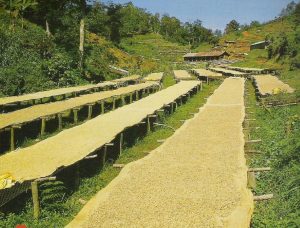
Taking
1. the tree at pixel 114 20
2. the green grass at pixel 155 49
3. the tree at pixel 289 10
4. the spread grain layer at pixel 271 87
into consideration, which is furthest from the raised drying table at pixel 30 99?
the tree at pixel 289 10

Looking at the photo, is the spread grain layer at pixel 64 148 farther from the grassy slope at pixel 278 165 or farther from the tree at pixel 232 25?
the tree at pixel 232 25

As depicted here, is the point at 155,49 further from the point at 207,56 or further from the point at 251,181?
the point at 251,181

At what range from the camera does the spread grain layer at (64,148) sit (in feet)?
35.9

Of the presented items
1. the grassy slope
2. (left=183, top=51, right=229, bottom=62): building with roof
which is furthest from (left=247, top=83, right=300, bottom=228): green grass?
(left=183, top=51, right=229, bottom=62): building with roof

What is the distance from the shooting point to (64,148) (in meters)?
13.3

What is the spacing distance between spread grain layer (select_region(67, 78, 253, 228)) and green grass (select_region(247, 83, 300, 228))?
22.0 inches

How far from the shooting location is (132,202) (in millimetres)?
9977

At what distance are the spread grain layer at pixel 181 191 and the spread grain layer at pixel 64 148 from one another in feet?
4.77

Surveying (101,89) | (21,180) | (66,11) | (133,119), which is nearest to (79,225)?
(21,180)

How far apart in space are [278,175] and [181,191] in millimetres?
3139

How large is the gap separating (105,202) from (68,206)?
107 centimetres

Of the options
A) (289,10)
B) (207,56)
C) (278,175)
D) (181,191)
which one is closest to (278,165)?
(278,175)

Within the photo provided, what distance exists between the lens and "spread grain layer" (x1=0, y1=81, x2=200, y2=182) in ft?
35.9

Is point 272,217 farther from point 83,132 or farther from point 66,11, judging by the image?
point 66,11
